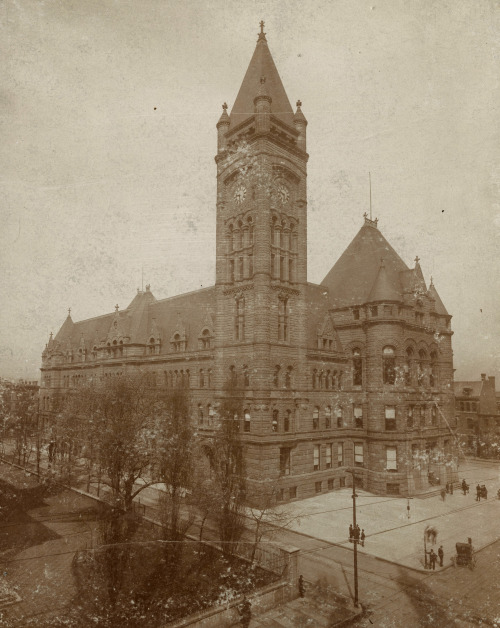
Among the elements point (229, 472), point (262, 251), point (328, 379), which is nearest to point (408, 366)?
point (328, 379)

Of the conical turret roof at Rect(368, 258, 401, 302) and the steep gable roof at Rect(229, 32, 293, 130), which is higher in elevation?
the steep gable roof at Rect(229, 32, 293, 130)

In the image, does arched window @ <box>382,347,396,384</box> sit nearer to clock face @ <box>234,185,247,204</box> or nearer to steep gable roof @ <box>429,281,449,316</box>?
steep gable roof @ <box>429,281,449,316</box>

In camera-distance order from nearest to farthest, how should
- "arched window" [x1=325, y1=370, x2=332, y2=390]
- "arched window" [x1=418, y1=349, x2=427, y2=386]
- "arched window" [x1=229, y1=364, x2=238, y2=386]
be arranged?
"arched window" [x1=229, y1=364, x2=238, y2=386]
"arched window" [x1=325, y1=370, x2=332, y2=390]
"arched window" [x1=418, y1=349, x2=427, y2=386]

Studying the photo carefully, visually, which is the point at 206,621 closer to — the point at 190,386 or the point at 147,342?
the point at 190,386

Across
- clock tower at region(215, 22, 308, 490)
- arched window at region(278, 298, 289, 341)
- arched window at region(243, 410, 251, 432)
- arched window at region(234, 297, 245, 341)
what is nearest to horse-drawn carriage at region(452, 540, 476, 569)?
clock tower at region(215, 22, 308, 490)

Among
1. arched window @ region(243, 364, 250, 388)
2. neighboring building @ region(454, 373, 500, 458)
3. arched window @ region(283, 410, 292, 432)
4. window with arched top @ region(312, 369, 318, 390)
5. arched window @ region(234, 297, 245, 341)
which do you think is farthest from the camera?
neighboring building @ region(454, 373, 500, 458)

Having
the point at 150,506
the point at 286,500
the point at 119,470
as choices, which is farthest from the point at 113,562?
the point at 286,500

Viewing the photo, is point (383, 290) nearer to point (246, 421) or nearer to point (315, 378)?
point (315, 378)
